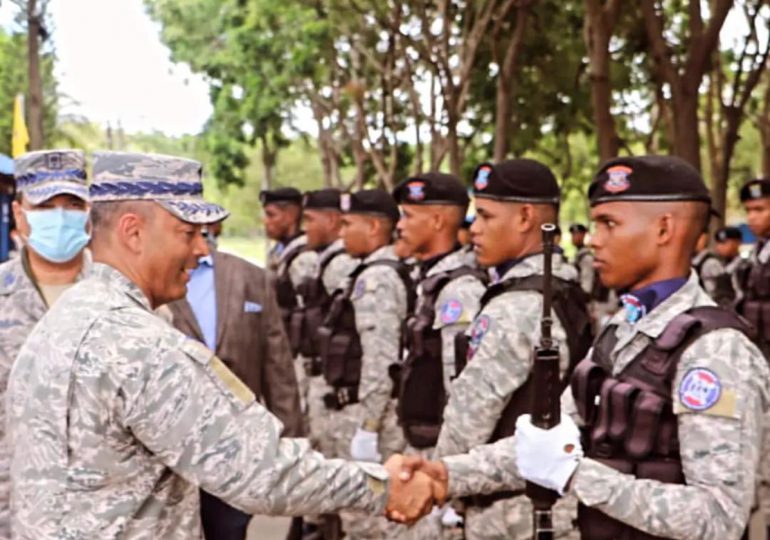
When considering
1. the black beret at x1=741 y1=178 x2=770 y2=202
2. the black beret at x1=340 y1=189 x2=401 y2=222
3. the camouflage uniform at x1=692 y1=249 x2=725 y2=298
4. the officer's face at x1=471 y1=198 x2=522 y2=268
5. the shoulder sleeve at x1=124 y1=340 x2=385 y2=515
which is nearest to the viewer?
the shoulder sleeve at x1=124 y1=340 x2=385 y2=515

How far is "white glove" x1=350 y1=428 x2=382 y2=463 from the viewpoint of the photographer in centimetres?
578

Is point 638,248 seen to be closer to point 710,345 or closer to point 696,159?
point 710,345

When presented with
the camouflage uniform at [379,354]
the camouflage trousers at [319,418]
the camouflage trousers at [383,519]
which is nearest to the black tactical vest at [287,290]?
the camouflage trousers at [319,418]

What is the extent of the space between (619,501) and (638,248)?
0.76 meters

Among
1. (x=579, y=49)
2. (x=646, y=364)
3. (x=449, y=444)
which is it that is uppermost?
(x=579, y=49)

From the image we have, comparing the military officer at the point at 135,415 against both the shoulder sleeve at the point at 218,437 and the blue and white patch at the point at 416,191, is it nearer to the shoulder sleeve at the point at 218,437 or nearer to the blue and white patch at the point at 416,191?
the shoulder sleeve at the point at 218,437

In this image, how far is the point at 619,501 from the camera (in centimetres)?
283

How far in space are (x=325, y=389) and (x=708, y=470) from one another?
15.0 ft

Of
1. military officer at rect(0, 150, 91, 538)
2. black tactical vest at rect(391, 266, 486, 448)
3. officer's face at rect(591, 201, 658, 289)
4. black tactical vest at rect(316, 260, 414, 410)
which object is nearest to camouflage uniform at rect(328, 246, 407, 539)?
black tactical vest at rect(316, 260, 414, 410)

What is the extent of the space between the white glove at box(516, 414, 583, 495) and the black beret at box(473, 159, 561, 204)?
1470 millimetres

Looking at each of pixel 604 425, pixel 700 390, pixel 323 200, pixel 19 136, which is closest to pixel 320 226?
pixel 323 200

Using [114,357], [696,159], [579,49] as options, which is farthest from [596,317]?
[114,357]

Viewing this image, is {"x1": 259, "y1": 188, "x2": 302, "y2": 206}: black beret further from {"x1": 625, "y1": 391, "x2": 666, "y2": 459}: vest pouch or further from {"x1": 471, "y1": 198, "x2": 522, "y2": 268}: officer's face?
{"x1": 625, "y1": 391, "x2": 666, "y2": 459}: vest pouch

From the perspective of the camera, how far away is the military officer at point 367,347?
5.82 m
